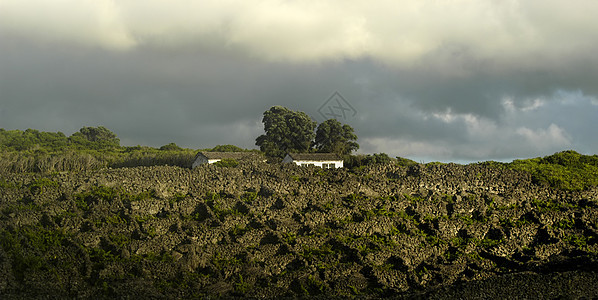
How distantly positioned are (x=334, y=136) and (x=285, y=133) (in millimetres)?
5871

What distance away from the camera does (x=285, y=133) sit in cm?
5331

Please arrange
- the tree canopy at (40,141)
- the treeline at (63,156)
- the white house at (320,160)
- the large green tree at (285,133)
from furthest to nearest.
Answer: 1. the tree canopy at (40,141)
2. the large green tree at (285,133)
3. the white house at (320,160)
4. the treeline at (63,156)

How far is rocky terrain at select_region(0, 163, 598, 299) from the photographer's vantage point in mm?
17094

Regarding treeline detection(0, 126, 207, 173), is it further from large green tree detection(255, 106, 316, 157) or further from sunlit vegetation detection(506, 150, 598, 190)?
sunlit vegetation detection(506, 150, 598, 190)

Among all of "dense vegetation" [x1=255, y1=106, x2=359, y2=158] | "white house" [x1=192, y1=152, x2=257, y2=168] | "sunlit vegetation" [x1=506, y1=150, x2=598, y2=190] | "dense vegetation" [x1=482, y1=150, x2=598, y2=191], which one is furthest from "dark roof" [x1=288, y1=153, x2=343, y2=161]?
"sunlit vegetation" [x1=506, y1=150, x2=598, y2=190]

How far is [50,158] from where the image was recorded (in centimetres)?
4228

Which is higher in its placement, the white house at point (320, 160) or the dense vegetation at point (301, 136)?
the dense vegetation at point (301, 136)

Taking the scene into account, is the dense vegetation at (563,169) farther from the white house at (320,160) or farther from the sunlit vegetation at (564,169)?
the white house at (320,160)

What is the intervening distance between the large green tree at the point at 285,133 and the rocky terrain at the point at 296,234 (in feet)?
79.5

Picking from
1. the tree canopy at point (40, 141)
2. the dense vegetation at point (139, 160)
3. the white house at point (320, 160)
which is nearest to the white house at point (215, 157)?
the white house at point (320, 160)

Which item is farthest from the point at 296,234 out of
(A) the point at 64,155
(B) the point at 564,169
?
(A) the point at 64,155

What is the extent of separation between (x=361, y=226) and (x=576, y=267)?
30.8 feet

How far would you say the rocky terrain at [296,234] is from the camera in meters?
17.1

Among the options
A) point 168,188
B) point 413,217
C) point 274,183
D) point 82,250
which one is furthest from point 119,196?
point 413,217
